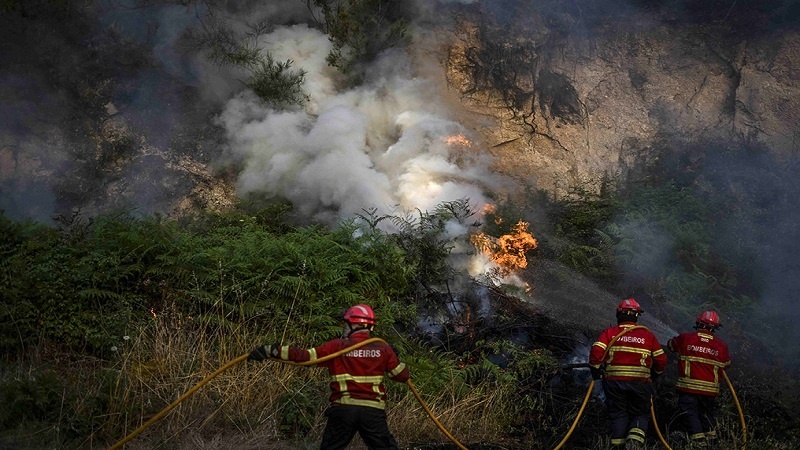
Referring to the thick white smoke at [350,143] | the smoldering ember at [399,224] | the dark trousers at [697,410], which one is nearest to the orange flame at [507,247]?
the smoldering ember at [399,224]

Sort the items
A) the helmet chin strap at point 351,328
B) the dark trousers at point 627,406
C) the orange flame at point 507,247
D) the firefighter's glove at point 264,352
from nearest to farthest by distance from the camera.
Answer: the firefighter's glove at point 264,352 → the helmet chin strap at point 351,328 → the dark trousers at point 627,406 → the orange flame at point 507,247

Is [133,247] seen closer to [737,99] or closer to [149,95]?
[149,95]

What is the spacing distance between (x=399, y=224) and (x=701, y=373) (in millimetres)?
5502

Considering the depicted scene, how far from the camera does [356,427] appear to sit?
6227 mm

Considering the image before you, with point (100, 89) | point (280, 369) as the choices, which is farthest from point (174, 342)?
point (100, 89)

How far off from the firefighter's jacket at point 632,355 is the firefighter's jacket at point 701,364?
82cm

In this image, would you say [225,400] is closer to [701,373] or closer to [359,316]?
[359,316]

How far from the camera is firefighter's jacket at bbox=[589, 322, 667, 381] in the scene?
27.7ft

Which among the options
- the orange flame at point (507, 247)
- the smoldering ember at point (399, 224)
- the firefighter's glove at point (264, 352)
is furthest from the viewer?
the orange flame at point (507, 247)

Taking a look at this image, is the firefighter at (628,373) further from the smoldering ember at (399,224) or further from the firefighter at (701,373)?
the firefighter at (701,373)

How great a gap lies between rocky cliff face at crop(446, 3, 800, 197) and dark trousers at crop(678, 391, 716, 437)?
844 centimetres

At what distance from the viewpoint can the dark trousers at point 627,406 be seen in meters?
8.37

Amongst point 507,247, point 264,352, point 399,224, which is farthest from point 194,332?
point 507,247

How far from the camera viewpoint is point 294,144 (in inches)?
627
